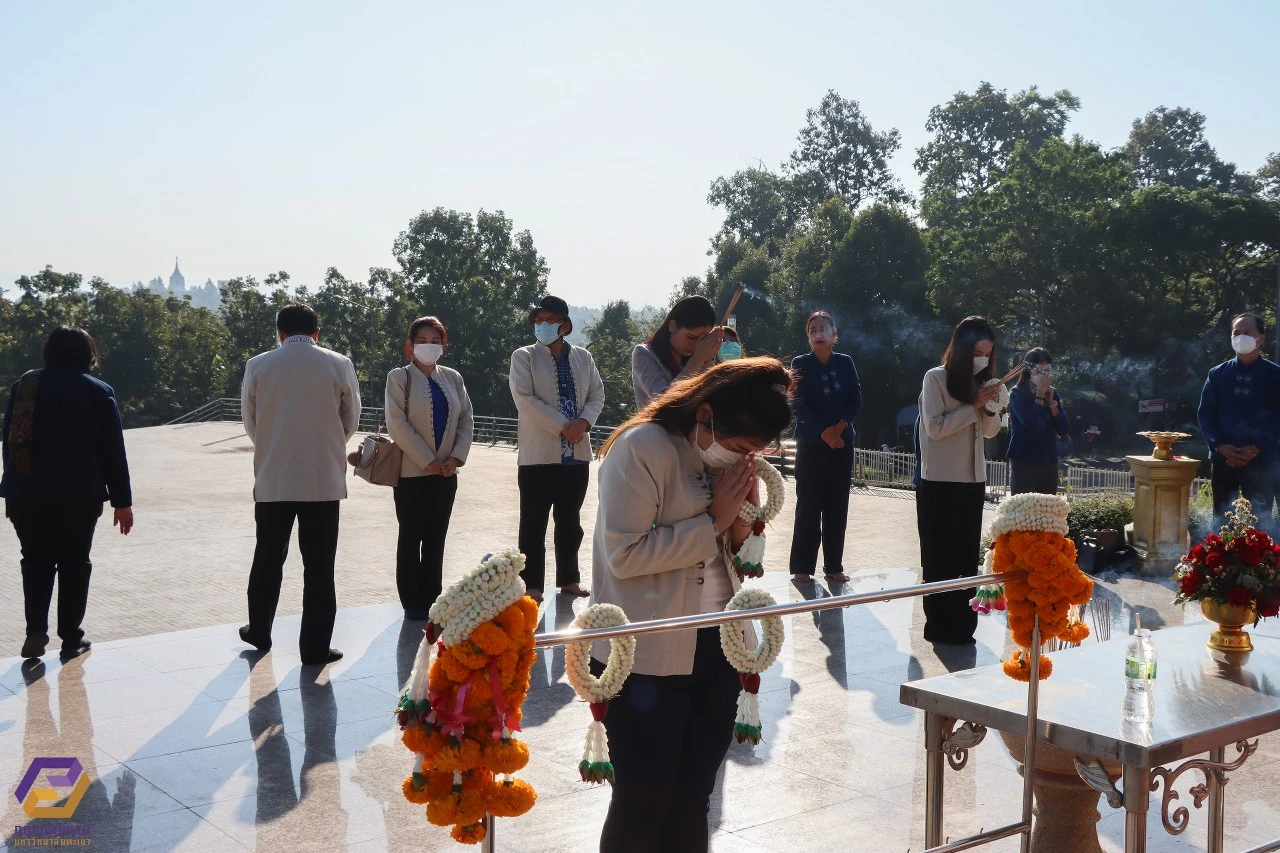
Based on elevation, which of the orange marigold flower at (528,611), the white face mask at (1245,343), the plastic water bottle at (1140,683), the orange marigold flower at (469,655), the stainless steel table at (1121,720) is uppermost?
the white face mask at (1245,343)

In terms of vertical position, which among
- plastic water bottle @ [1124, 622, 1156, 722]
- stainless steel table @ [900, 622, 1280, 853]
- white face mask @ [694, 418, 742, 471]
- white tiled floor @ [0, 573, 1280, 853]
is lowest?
white tiled floor @ [0, 573, 1280, 853]

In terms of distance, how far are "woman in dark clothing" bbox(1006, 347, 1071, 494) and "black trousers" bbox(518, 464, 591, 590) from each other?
3.54m

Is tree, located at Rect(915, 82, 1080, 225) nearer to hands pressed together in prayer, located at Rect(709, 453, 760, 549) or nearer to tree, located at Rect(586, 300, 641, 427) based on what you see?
tree, located at Rect(586, 300, 641, 427)

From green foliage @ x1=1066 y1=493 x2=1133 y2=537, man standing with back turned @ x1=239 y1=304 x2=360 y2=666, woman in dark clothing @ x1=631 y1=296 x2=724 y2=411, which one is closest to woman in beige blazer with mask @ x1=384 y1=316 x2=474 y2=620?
man standing with back turned @ x1=239 y1=304 x2=360 y2=666

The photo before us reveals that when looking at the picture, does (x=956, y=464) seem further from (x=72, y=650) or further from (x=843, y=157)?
(x=843, y=157)

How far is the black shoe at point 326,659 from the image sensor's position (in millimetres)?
6406

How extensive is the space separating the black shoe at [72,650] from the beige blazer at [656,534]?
4523 millimetres

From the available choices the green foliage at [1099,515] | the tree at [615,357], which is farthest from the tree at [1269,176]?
the green foliage at [1099,515]

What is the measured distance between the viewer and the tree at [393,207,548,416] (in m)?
57.5

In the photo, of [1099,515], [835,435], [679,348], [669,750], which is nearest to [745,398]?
[669,750]

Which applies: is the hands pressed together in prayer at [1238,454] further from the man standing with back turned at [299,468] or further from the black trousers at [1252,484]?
the man standing with back turned at [299,468]

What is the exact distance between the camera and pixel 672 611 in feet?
10.5

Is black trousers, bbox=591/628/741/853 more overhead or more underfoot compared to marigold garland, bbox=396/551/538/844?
more underfoot

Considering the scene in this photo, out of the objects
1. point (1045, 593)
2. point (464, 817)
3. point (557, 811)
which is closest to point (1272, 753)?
point (1045, 593)
